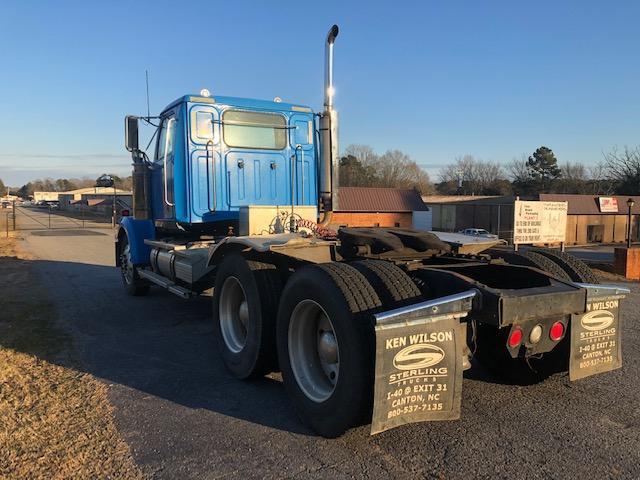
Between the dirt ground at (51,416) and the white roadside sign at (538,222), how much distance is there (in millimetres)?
11506

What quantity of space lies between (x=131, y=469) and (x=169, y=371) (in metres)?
2.00

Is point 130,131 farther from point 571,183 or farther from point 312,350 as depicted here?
point 571,183

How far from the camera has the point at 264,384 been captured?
4789mm

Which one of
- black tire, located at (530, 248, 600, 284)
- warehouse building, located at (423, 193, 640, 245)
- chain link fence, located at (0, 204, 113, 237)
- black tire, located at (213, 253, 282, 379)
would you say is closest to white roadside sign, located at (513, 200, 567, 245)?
black tire, located at (530, 248, 600, 284)

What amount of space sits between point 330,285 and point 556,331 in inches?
66.2

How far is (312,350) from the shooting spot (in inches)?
163

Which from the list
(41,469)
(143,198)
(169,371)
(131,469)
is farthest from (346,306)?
(143,198)

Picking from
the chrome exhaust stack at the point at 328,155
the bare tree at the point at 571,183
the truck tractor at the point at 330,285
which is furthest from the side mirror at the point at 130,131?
the bare tree at the point at 571,183

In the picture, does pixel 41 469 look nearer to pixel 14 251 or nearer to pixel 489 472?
pixel 489 472

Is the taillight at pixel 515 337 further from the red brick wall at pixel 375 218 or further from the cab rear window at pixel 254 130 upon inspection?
the red brick wall at pixel 375 218

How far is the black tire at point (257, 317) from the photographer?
4570 mm

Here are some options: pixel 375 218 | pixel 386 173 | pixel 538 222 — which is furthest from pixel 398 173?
pixel 538 222

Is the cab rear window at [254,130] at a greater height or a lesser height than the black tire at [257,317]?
greater

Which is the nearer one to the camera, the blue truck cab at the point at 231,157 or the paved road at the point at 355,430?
the paved road at the point at 355,430
